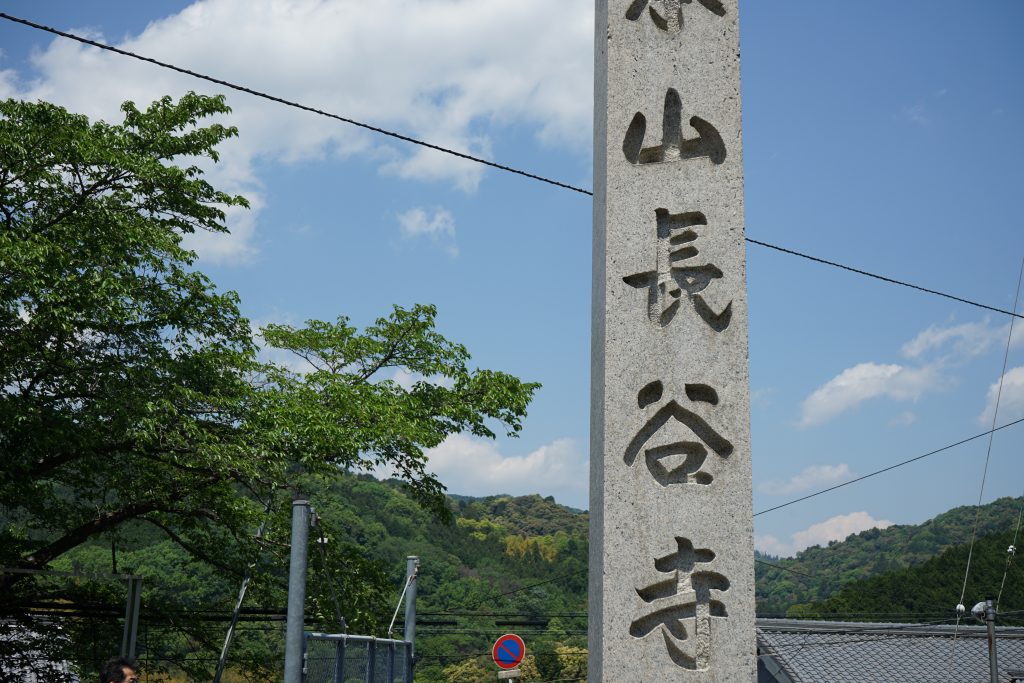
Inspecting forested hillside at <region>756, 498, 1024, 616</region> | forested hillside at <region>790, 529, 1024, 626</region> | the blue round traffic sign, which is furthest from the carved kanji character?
forested hillside at <region>756, 498, 1024, 616</region>

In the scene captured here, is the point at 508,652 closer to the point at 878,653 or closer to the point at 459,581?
the point at 878,653

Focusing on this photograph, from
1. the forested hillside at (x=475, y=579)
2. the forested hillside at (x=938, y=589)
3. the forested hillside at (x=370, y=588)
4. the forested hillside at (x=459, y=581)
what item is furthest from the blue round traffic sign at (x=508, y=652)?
the forested hillside at (x=938, y=589)

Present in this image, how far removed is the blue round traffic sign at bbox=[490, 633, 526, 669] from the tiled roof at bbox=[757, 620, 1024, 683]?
4781 millimetres

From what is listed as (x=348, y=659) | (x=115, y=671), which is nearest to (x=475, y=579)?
(x=348, y=659)

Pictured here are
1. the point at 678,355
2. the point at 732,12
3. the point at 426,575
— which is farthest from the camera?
the point at 426,575

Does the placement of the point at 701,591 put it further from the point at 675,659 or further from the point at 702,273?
the point at 702,273

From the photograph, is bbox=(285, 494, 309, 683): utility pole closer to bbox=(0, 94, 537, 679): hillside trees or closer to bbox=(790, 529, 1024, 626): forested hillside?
bbox=(0, 94, 537, 679): hillside trees

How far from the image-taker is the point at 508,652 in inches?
588

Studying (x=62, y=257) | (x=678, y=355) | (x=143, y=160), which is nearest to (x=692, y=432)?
(x=678, y=355)

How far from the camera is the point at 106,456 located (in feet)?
38.8

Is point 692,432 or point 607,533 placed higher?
point 692,432

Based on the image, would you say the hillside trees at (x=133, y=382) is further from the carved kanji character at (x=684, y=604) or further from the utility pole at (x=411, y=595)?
the carved kanji character at (x=684, y=604)

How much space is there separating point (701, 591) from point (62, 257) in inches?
335

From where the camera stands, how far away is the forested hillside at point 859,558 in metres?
39.8
